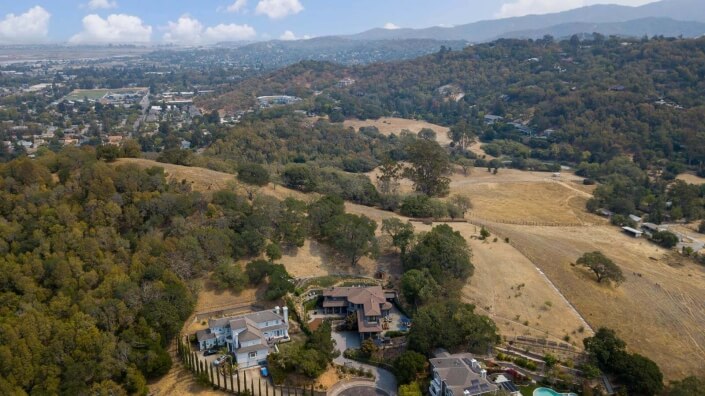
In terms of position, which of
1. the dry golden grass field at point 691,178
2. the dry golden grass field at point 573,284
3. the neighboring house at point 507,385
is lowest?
the dry golden grass field at point 691,178

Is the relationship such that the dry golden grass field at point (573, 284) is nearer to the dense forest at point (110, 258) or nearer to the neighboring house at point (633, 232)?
the neighboring house at point (633, 232)

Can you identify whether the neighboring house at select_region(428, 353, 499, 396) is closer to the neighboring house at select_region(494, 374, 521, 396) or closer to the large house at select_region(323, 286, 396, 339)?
the neighboring house at select_region(494, 374, 521, 396)

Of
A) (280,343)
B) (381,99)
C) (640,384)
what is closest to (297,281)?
(280,343)

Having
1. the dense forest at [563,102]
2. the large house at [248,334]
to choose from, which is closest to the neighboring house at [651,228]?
the dense forest at [563,102]

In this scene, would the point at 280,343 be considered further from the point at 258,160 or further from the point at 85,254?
the point at 258,160

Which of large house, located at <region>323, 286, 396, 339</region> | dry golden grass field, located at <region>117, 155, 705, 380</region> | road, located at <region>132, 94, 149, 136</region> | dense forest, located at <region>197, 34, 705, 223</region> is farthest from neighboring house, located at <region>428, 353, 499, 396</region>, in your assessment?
road, located at <region>132, 94, 149, 136</region>

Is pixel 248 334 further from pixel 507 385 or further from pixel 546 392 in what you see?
pixel 546 392
